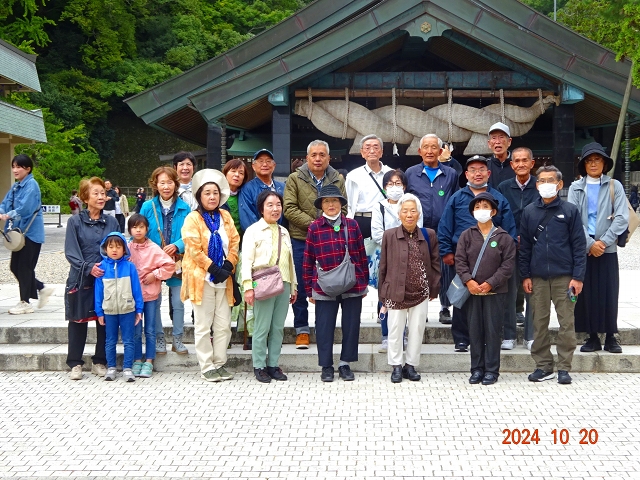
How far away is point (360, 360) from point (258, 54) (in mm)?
6372

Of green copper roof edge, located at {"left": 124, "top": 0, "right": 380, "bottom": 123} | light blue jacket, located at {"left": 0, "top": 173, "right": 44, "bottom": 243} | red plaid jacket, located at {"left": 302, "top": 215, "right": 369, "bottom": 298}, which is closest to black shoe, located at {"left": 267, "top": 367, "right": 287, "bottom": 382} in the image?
red plaid jacket, located at {"left": 302, "top": 215, "right": 369, "bottom": 298}

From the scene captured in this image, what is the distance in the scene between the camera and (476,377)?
20.4 ft

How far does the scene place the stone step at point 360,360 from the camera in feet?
21.7

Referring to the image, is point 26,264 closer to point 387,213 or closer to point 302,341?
point 302,341

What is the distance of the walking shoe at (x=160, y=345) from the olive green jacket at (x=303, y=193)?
1.72 meters

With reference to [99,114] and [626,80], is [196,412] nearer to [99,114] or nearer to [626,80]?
[626,80]

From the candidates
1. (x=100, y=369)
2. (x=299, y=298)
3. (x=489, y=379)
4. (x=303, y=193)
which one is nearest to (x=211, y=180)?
(x=303, y=193)

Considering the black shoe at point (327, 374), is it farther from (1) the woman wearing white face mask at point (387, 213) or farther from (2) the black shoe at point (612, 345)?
(2) the black shoe at point (612, 345)

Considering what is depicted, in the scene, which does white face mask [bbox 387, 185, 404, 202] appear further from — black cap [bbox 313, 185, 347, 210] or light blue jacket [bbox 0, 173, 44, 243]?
light blue jacket [bbox 0, 173, 44, 243]

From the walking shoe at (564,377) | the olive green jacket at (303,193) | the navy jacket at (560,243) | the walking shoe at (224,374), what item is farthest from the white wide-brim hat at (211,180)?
the walking shoe at (564,377)

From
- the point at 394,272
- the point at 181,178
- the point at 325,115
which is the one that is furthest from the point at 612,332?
the point at 325,115

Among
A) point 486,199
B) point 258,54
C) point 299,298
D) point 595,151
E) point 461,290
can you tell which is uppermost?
point 258,54

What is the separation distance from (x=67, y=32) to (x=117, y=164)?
365 inches
